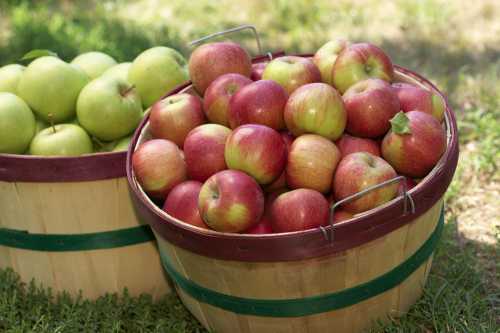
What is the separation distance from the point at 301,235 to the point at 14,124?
136 centimetres

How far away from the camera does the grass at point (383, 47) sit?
2.61 metres

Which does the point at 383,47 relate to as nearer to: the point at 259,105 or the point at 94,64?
the point at 94,64

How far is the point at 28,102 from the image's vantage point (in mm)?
2797

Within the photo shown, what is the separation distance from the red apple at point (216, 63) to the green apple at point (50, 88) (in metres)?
0.52

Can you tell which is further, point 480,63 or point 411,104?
point 480,63

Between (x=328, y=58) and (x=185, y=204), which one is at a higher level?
(x=328, y=58)

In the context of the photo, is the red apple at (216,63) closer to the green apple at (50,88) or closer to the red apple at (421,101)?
the green apple at (50,88)

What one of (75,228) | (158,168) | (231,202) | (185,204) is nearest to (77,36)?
(75,228)

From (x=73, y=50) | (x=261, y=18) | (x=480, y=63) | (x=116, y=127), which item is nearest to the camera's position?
(x=116, y=127)

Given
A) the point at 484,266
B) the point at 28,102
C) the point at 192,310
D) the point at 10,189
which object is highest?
the point at 28,102

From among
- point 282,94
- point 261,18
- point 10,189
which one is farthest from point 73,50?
point 282,94

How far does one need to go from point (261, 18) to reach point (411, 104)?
3.42 meters

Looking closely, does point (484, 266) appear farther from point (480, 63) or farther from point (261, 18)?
point (261, 18)

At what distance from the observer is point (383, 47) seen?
16.4 feet
